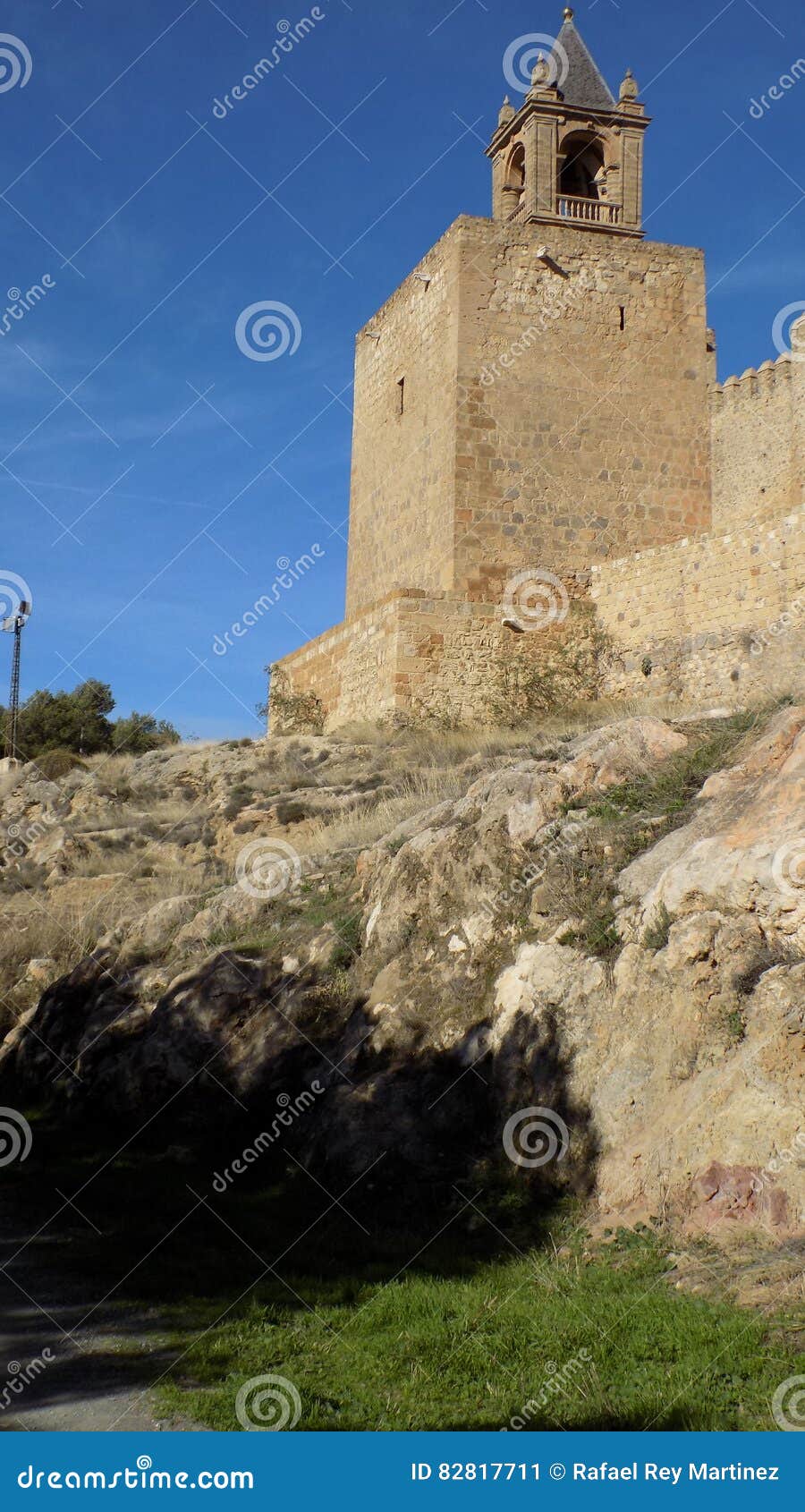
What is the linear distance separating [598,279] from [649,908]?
1510 centimetres

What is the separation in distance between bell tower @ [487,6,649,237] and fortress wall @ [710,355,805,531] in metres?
6.70

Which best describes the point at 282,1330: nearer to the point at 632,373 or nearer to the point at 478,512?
the point at 478,512

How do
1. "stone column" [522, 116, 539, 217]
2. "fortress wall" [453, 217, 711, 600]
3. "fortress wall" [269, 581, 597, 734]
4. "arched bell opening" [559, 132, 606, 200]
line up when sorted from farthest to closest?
"arched bell opening" [559, 132, 606, 200] → "stone column" [522, 116, 539, 217] → "fortress wall" [453, 217, 711, 600] → "fortress wall" [269, 581, 597, 734]

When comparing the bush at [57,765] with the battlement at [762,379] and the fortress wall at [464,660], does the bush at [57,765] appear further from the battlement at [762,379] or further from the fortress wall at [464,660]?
the battlement at [762,379]

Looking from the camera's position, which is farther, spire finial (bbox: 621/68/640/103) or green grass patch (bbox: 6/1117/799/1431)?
spire finial (bbox: 621/68/640/103)

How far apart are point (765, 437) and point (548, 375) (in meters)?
8.97

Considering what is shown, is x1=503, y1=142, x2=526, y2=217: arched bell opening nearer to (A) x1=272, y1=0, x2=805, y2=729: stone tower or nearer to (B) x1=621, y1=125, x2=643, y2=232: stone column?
(A) x1=272, y1=0, x2=805, y2=729: stone tower

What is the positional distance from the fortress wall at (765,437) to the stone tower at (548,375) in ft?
21.5

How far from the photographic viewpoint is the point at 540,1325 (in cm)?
548

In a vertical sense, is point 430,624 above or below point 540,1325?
above

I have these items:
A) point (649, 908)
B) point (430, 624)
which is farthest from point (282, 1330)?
point (430, 624)

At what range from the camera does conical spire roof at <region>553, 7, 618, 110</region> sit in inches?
826

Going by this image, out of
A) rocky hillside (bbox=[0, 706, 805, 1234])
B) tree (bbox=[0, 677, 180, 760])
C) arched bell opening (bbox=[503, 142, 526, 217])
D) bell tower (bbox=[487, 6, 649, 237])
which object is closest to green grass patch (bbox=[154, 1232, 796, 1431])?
rocky hillside (bbox=[0, 706, 805, 1234])

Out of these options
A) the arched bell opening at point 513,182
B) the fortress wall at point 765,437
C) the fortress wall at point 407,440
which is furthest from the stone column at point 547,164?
the fortress wall at point 765,437
